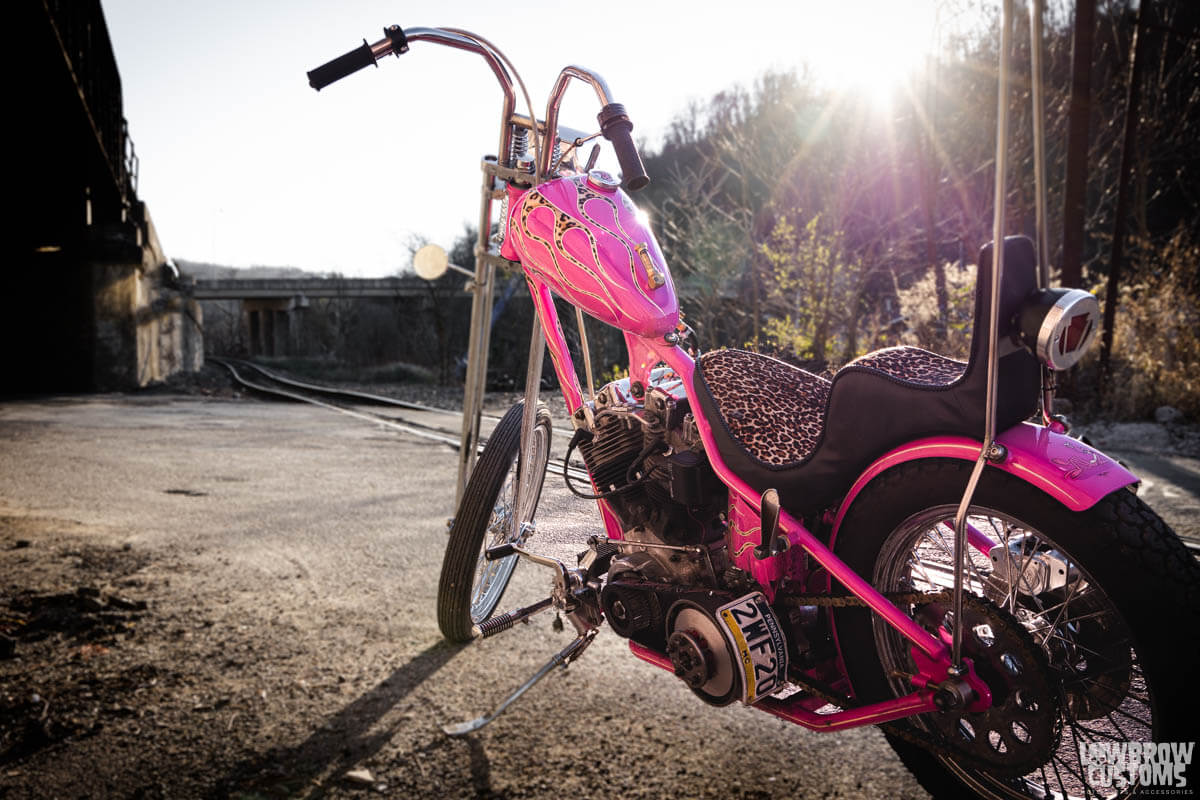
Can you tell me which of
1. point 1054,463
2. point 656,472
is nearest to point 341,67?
point 656,472

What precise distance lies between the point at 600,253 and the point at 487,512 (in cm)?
98

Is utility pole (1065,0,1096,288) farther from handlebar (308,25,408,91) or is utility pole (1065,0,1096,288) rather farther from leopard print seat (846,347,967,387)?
handlebar (308,25,408,91)

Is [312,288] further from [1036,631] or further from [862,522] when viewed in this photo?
[1036,631]

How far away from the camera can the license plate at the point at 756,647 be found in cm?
160

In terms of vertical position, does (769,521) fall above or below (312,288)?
below

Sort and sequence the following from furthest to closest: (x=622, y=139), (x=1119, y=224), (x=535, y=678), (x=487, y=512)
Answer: (x=1119, y=224)
(x=487, y=512)
(x=535, y=678)
(x=622, y=139)

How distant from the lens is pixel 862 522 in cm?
152

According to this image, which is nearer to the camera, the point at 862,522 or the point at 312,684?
the point at 862,522

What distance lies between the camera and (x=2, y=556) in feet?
13.7

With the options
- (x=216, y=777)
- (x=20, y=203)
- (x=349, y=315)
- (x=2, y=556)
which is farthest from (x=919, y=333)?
(x=349, y=315)

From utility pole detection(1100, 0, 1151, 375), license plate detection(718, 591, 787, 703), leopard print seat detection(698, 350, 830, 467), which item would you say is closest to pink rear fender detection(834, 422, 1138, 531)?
leopard print seat detection(698, 350, 830, 467)

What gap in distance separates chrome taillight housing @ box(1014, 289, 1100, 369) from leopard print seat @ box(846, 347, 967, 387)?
22 centimetres

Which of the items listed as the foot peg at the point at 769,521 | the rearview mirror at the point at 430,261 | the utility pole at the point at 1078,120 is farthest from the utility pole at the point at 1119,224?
the foot peg at the point at 769,521

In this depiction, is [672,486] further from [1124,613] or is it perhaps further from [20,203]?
[20,203]
